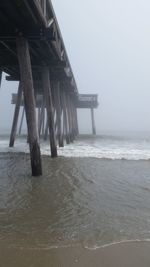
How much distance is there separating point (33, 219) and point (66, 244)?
33.6 inches

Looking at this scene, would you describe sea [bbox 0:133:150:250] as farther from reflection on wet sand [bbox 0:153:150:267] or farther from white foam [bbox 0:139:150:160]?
white foam [bbox 0:139:150:160]

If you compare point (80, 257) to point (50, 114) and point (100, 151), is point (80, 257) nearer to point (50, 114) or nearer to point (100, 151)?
point (50, 114)

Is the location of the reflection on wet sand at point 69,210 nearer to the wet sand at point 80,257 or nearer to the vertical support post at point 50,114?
the wet sand at point 80,257

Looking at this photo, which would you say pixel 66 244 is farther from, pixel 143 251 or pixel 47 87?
pixel 47 87

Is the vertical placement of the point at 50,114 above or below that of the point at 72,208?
above

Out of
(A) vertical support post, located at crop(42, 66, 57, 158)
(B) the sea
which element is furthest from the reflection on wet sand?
(A) vertical support post, located at crop(42, 66, 57, 158)

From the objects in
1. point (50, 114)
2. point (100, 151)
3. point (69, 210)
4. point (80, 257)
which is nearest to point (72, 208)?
point (69, 210)

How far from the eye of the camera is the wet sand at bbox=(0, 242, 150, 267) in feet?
8.21

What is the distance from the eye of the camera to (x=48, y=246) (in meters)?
2.85

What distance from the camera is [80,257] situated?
2627mm

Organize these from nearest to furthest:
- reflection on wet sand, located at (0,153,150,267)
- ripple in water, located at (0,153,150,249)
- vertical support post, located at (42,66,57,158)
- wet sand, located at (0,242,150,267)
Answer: wet sand, located at (0,242,150,267) < reflection on wet sand, located at (0,153,150,267) < ripple in water, located at (0,153,150,249) < vertical support post, located at (42,66,57,158)

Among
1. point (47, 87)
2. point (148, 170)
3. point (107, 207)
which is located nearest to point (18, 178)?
point (107, 207)

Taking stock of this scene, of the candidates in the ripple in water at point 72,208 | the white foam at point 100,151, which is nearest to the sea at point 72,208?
the ripple in water at point 72,208

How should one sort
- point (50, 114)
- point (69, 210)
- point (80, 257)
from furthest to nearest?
point (50, 114) → point (69, 210) → point (80, 257)
